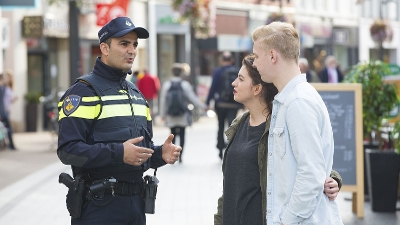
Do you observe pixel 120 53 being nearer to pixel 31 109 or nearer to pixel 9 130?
pixel 9 130

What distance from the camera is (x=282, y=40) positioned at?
4434mm

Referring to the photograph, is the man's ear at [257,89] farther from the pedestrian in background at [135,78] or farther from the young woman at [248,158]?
the pedestrian in background at [135,78]

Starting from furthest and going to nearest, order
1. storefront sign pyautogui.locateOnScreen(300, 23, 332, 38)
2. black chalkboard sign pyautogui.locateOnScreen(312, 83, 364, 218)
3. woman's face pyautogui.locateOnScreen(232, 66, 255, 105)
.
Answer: storefront sign pyautogui.locateOnScreen(300, 23, 332, 38) < black chalkboard sign pyautogui.locateOnScreen(312, 83, 364, 218) < woman's face pyautogui.locateOnScreen(232, 66, 255, 105)

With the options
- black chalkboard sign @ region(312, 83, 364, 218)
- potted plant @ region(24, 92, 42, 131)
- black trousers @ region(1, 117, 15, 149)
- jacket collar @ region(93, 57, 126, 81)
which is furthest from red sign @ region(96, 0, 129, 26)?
jacket collar @ region(93, 57, 126, 81)

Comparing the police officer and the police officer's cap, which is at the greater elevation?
the police officer's cap

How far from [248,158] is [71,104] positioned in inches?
39.7

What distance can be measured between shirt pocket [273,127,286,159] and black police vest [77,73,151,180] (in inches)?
46.2

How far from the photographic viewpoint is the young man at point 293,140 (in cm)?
429

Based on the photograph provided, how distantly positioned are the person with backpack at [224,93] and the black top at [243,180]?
11.1 meters

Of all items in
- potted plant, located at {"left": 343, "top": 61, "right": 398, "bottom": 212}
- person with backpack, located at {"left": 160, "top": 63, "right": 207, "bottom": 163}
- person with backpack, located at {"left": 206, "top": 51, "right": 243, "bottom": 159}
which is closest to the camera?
potted plant, located at {"left": 343, "top": 61, "right": 398, "bottom": 212}

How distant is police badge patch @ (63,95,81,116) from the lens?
5246mm

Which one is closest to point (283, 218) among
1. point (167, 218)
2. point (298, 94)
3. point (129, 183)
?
point (298, 94)

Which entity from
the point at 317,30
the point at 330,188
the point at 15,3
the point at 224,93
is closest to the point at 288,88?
the point at 330,188

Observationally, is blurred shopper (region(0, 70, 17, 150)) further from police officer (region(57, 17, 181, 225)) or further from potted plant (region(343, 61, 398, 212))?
police officer (region(57, 17, 181, 225))
